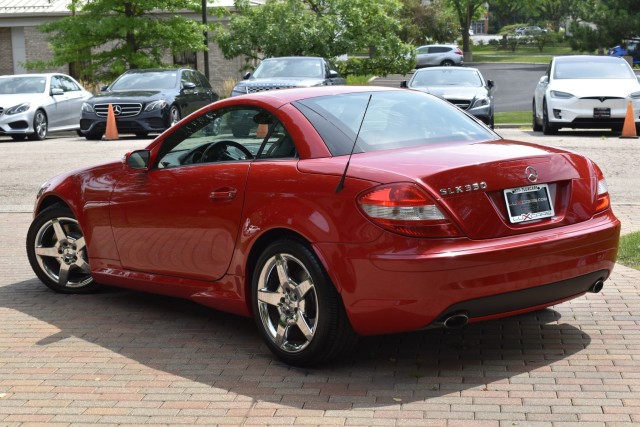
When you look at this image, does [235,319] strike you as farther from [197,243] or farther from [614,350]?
[614,350]

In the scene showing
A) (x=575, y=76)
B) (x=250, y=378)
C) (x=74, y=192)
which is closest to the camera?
(x=250, y=378)

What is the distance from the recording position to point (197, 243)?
6461 mm

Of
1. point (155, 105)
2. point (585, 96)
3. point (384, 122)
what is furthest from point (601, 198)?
point (155, 105)

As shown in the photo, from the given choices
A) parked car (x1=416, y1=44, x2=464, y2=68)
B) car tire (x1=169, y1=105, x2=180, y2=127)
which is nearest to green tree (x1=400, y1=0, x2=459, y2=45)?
parked car (x1=416, y1=44, x2=464, y2=68)

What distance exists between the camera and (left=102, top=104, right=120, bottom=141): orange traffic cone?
22.6 meters

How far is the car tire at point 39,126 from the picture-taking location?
2383 centimetres

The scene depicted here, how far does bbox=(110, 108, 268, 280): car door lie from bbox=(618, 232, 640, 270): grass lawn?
3594mm

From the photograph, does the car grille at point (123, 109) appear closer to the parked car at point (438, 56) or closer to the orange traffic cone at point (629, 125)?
the orange traffic cone at point (629, 125)

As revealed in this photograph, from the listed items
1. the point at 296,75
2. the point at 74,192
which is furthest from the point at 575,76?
the point at 74,192

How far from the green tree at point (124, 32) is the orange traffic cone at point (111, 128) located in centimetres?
1217

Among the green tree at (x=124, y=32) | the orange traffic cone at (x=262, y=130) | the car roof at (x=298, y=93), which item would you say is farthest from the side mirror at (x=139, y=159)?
the green tree at (x=124, y=32)

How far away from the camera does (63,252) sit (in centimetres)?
784

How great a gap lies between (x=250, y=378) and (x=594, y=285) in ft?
6.41

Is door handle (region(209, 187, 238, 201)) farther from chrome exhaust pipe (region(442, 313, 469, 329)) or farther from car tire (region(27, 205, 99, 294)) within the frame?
car tire (region(27, 205, 99, 294))
